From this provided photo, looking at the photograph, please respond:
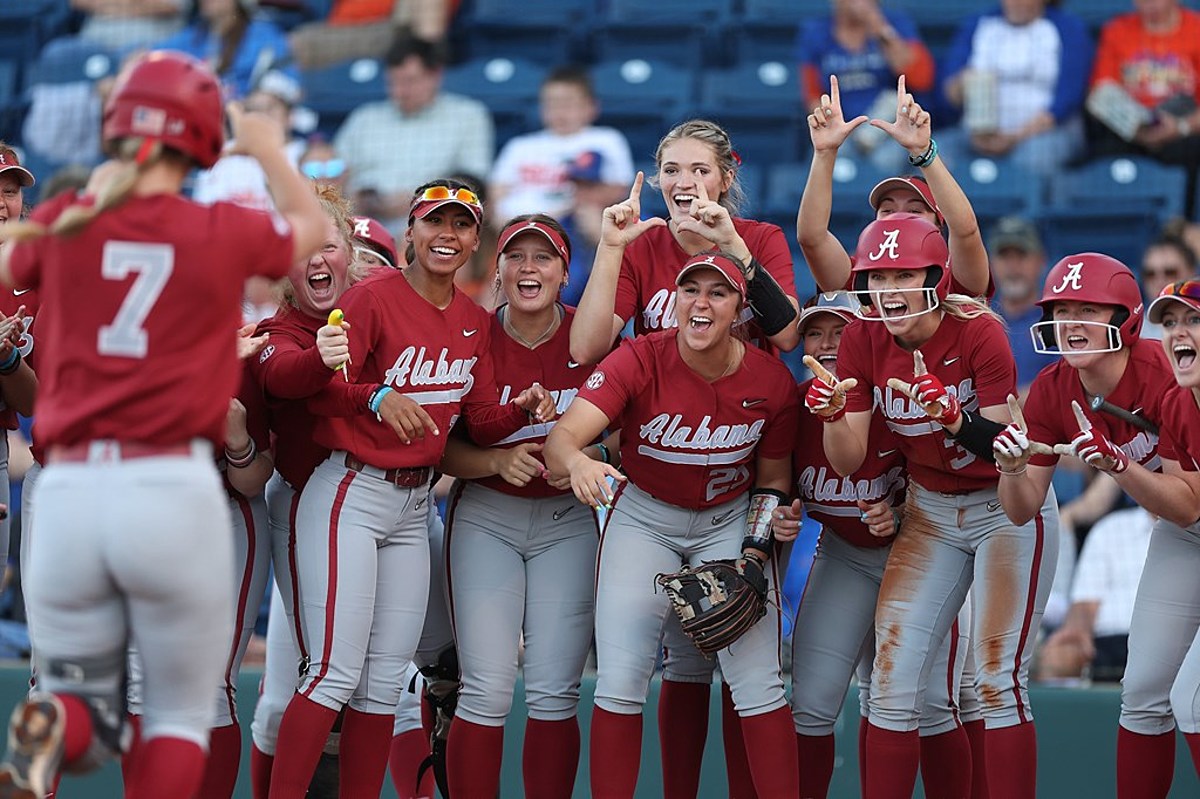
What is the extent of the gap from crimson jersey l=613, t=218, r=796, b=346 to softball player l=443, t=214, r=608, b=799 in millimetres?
201

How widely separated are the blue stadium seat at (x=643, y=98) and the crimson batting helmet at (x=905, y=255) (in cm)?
369

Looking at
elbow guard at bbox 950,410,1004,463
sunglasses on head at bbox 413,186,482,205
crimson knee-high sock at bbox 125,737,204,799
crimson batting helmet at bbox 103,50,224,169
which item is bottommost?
crimson knee-high sock at bbox 125,737,204,799

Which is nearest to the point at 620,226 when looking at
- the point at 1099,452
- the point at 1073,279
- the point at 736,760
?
the point at 1073,279

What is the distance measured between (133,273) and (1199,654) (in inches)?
101

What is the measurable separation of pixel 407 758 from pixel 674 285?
1556 millimetres

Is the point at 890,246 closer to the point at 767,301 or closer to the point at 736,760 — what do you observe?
the point at 767,301

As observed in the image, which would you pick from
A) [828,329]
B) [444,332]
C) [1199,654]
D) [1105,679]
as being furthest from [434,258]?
[1105,679]

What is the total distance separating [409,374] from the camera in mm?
3875

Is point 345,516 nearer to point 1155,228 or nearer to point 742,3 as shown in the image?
point 1155,228

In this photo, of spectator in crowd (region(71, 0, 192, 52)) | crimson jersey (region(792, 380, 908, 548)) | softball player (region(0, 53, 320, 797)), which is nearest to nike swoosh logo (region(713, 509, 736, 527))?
crimson jersey (region(792, 380, 908, 548))

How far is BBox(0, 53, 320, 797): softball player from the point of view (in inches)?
102

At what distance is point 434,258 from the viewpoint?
3.92 m

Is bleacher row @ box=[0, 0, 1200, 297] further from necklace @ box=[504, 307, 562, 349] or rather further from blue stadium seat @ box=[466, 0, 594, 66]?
necklace @ box=[504, 307, 562, 349]

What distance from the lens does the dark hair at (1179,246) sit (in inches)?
240
